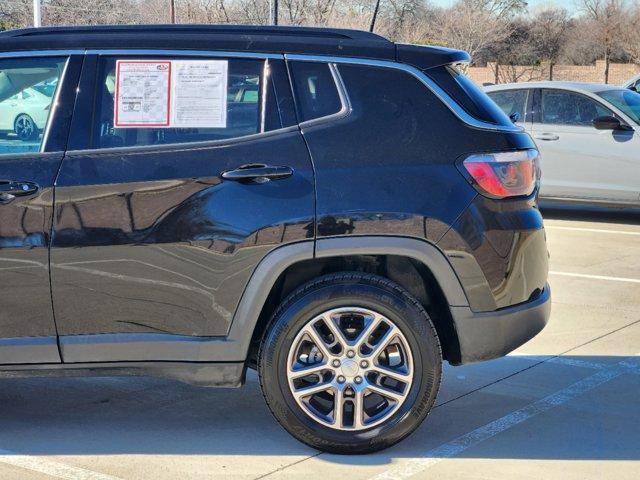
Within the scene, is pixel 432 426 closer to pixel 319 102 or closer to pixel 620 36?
pixel 319 102

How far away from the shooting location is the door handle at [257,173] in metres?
4.37

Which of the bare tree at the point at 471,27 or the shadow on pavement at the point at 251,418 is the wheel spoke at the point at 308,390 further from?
the bare tree at the point at 471,27

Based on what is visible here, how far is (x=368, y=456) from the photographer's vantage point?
4.54m

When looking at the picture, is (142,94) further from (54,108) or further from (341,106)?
(341,106)

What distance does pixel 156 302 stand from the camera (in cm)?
440

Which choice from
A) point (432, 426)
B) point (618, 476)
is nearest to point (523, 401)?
point (432, 426)

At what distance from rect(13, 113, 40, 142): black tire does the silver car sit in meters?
8.16

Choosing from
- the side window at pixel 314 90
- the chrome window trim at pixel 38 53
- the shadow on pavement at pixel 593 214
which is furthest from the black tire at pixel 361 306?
the shadow on pavement at pixel 593 214

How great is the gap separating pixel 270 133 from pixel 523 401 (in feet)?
6.69

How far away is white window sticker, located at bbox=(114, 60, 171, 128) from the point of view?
14.7ft

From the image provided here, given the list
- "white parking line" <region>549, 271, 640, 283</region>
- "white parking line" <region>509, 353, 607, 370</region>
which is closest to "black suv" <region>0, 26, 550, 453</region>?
"white parking line" <region>509, 353, 607, 370</region>

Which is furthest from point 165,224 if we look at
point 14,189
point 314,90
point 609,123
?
point 609,123

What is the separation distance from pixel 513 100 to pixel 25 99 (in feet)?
27.8

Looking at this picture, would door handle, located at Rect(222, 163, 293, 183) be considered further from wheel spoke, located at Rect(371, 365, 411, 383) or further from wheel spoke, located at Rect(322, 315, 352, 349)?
wheel spoke, located at Rect(371, 365, 411, 383)
